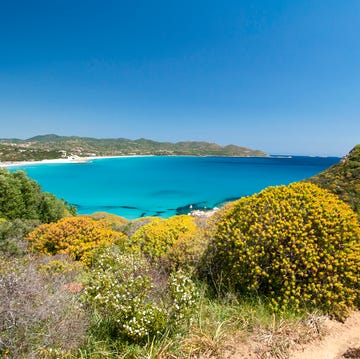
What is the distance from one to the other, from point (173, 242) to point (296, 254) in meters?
4.06

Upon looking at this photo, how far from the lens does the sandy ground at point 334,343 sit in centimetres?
372

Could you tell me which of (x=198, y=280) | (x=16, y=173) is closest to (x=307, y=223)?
(x=198, y=280)

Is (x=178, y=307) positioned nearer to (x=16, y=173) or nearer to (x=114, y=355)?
(x=114, y=355)

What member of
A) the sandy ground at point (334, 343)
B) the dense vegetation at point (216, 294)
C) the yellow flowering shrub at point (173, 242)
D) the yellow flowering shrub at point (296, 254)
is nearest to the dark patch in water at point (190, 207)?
the yellow flowering shrub at point (173, 242)

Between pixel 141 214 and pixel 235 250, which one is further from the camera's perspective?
pixel 141 214

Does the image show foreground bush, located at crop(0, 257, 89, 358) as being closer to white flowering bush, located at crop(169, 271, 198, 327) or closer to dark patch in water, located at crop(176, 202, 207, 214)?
white flowering bush, located at crop(169, 271, 198, 327)

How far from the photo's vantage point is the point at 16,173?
2370cm

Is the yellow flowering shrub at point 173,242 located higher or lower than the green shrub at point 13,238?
higher

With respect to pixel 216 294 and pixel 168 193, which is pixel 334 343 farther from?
pixel 168 193

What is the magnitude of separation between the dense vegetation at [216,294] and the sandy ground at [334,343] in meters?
0.16

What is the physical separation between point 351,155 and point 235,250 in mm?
14342

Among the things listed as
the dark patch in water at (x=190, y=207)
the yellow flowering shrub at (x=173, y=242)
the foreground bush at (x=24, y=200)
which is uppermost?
the yellow flowering shrub at (x=173, y=242)

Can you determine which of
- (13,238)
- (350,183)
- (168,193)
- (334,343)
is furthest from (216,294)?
(168,193)

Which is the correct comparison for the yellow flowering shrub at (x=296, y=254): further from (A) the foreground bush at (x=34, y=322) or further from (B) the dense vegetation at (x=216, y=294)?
(A) the foreground bush at (x=34, y=322)
